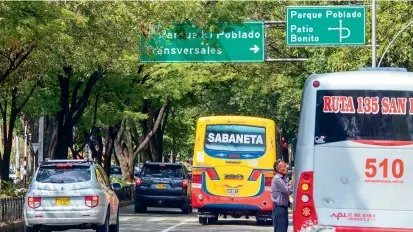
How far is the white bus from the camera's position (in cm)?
1396

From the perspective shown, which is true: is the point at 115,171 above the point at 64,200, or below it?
below

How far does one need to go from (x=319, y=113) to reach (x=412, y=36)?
22000 mm

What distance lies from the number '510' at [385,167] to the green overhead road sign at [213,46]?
16.8m

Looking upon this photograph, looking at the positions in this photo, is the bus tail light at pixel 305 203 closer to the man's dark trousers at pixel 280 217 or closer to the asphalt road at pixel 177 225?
the man's dark trousers at pixel 280 217

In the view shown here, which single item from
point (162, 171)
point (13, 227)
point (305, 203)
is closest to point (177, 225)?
point (13, 227)

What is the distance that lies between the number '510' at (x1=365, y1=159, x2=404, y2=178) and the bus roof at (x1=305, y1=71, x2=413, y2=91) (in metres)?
1.03

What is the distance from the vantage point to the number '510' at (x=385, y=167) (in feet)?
45.8

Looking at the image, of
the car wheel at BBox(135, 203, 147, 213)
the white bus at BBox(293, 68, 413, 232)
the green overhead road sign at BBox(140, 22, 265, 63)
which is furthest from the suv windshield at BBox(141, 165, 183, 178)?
the white bus at BBox(293, 68, 413, 232)

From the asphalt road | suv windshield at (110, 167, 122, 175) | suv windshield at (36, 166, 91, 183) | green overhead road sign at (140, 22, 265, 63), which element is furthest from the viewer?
suv windshield at (110, 167, 122, 175)

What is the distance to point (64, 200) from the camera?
20531 millimetres

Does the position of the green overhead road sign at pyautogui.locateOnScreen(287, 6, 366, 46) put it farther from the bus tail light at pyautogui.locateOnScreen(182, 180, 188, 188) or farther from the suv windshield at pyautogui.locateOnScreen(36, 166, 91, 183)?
the suv windshield at pyautogui.locateOnScreen(36, 166, 91, 183)

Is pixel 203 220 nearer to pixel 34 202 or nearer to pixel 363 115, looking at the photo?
pixel 34 202

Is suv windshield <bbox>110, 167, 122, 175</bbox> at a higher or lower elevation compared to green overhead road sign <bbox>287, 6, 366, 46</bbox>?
lower

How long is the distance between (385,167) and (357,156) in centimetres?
41
